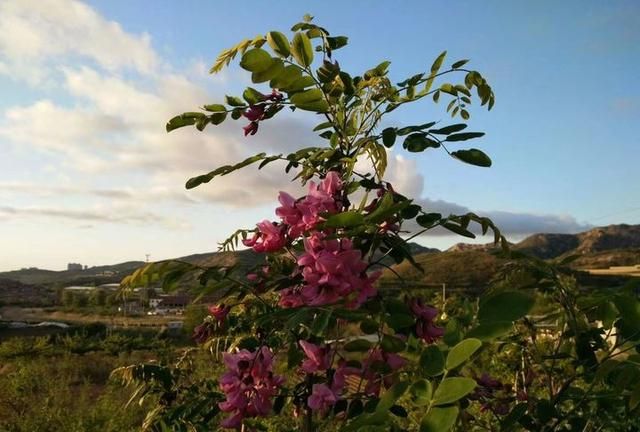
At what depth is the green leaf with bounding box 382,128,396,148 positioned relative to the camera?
5.07 ft

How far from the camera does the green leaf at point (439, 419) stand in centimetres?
81

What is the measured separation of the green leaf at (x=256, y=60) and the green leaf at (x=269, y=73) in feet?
0.03

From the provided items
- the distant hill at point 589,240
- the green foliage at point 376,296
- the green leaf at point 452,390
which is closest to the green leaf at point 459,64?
the green foliage at point 376,296

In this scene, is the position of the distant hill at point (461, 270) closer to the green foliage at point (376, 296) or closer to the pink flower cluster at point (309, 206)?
the green foliage at point (376, 296)

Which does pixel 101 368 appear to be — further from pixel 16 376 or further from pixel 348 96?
pixel 348 96

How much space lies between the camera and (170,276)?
1407 mm

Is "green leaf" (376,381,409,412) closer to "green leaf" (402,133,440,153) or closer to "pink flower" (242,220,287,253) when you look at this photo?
"pink flower" (242,220,287,253)

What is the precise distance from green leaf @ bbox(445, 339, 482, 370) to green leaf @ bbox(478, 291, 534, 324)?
0.06 meters

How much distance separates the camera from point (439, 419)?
829mm

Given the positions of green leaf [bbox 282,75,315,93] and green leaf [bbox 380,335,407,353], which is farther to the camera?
green leaf [bbox 282,75,315,93]

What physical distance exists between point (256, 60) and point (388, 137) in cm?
44

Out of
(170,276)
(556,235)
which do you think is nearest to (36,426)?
(170,276)

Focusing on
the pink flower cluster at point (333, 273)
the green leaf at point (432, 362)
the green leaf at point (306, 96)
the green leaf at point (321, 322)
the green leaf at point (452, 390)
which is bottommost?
the green leaf at point (452, 390)

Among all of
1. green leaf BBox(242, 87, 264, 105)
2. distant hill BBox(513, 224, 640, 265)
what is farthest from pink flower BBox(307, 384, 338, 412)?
distant hill BBox(513, 224, 640, 265)
